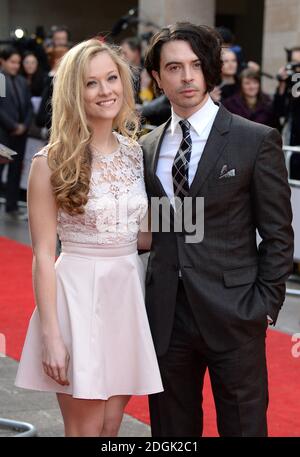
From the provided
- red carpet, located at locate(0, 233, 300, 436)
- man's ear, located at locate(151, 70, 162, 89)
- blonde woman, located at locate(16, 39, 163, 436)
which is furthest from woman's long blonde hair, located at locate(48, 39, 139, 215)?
red carpet, located at locate(0, 233, 300, 436)

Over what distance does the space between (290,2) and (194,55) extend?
35.0ft

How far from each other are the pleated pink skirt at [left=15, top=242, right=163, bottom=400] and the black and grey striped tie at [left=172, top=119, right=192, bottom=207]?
0.95ft

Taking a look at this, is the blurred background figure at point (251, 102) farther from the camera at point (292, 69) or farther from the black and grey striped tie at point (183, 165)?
the black and grey striped tie at point (183, 165)

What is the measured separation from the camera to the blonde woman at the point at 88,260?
3.27m

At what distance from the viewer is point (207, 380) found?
18.1 feet

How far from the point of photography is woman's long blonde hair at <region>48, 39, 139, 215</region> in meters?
3.22

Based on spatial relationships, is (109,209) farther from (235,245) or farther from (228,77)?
(228,77)

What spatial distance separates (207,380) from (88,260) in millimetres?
2364

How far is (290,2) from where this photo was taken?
1348cm

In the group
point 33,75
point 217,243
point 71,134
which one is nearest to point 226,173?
point 217,243

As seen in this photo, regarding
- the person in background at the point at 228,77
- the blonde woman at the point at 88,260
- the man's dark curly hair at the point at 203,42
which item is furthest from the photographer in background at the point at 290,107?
the blonde woman at the point at 88,260

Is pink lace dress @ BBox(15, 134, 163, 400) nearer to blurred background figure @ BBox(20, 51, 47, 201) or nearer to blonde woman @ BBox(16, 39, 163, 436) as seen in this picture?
blonde woman @ BBox(16, 39, 163, 436)

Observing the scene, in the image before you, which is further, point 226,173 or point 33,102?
point 33,102

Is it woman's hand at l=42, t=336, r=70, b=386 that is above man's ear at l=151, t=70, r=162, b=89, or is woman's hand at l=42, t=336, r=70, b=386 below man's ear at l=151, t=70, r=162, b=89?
below
